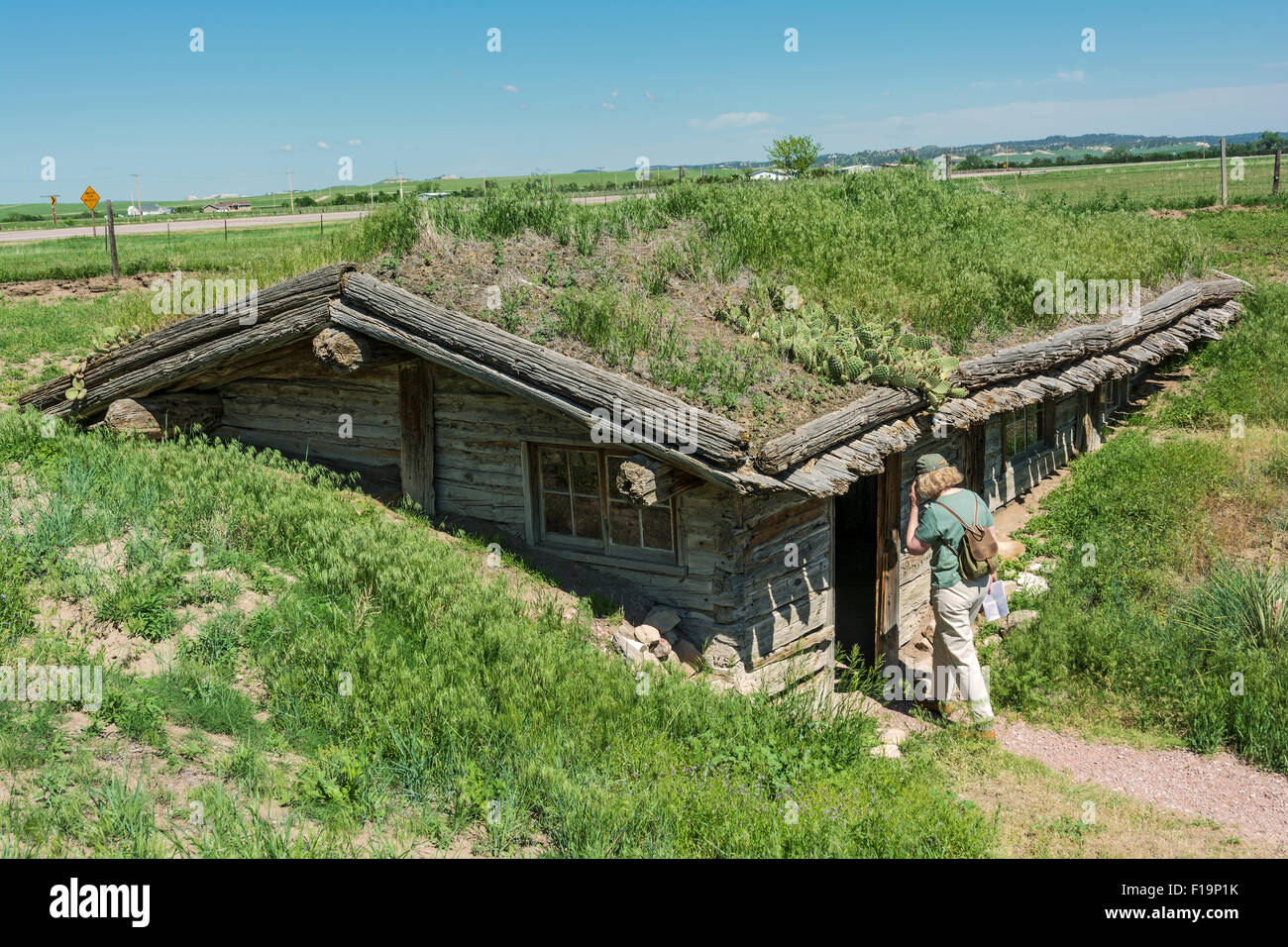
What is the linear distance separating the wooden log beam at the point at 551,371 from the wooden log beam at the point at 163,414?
108 inches

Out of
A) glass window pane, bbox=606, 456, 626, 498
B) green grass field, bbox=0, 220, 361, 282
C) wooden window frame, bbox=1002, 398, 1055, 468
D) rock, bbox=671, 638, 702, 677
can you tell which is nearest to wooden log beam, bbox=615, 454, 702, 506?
glass window pane, bbox=606, 456, 626, 498

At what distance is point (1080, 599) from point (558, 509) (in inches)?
239

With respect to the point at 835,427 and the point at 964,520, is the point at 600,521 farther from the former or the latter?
the point at 964,520

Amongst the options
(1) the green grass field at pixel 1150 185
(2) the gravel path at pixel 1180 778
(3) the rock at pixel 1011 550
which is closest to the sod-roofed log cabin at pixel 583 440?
(3) the rock at pixel 1011 550

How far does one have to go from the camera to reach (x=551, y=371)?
27.1 feet

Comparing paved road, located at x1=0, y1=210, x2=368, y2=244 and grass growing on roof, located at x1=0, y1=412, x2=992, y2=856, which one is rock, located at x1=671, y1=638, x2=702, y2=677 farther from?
paved road, located at x1=0, y1=210, x2=368, y2=244

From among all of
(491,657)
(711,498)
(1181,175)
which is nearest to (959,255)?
(711,498)

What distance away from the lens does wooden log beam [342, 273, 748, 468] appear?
7.59 metres

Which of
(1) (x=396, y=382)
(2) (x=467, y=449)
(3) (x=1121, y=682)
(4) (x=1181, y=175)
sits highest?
(4) (x=1181, y=175)

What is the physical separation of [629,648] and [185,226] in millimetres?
45188

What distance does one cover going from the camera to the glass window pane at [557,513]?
9.51m

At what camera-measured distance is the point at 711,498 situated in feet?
27.5

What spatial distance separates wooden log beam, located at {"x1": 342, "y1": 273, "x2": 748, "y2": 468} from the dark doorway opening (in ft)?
12.5
